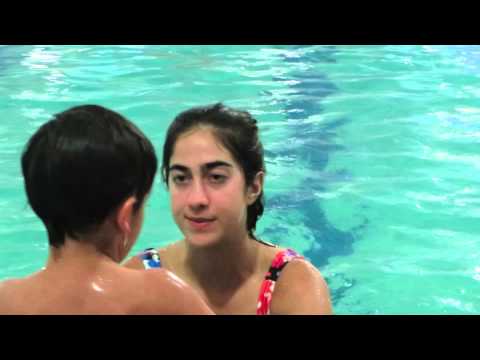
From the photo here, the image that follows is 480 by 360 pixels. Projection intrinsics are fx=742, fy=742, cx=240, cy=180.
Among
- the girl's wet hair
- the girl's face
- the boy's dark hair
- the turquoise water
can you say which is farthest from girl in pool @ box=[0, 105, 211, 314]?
the turquoise water

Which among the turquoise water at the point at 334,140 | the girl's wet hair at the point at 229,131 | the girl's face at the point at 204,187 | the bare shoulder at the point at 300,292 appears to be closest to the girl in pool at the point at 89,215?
the girl's face at the point at 204,187

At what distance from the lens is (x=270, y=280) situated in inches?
114

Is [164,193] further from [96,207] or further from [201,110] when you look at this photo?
[96,207]

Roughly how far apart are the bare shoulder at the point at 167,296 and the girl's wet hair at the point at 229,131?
0.80 metres

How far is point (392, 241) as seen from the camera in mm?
5012

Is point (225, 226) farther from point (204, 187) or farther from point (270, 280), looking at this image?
point (270, 280)

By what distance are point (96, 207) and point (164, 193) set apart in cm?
384

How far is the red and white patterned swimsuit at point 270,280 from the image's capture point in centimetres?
286

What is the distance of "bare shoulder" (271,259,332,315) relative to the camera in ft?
9.12

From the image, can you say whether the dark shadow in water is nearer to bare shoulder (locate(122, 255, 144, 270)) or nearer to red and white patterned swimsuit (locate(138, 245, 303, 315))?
red and white patterned swimsuit (locate(138, 245, 303, 315))

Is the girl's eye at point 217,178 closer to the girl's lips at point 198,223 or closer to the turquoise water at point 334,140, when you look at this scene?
the girl's lips at point 198,223

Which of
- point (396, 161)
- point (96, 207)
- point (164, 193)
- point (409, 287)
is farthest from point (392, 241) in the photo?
point (96, 207)

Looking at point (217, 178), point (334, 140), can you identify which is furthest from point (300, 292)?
point (334, 140)

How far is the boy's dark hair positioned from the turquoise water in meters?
2.66
